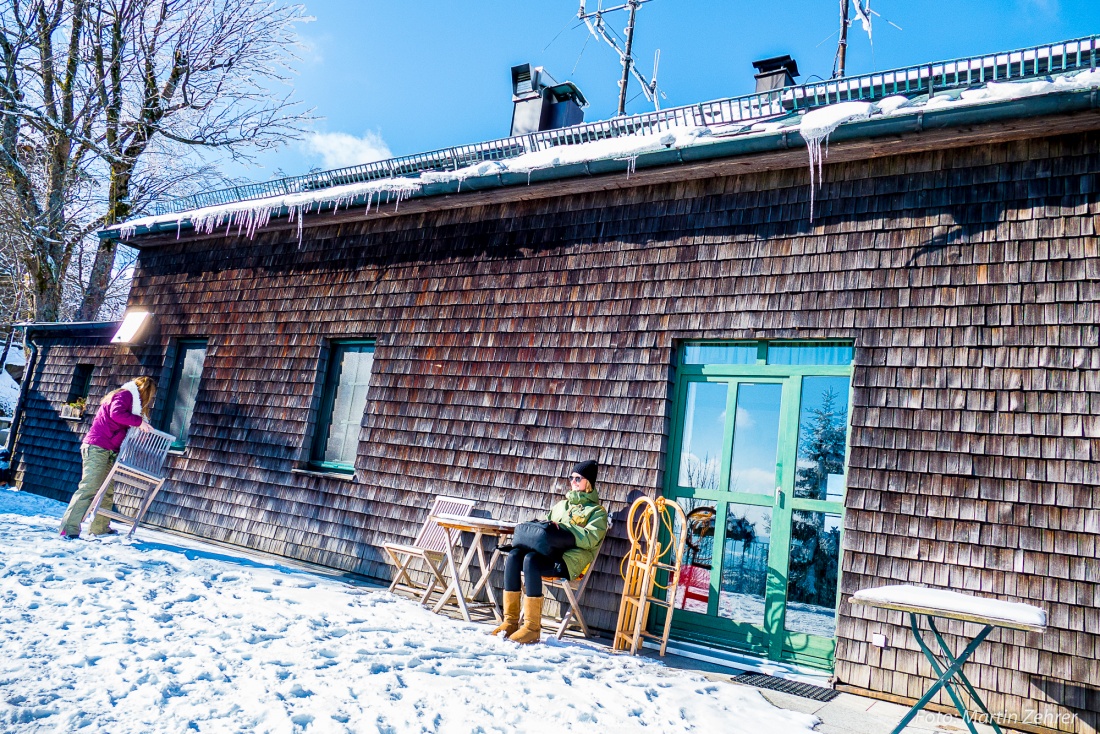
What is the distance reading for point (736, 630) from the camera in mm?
4301

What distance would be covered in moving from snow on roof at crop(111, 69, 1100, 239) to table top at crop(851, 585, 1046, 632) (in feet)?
8.45

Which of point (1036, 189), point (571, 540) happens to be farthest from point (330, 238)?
point (1036, 189)

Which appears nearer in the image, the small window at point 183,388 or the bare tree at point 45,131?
the small window at point 183,388

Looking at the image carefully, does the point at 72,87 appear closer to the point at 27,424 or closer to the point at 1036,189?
the point at 27,424

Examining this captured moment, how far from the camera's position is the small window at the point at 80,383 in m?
8.83

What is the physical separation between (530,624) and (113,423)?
3.90 meters

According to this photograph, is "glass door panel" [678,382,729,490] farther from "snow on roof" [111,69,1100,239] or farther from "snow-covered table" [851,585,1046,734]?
"snow-covered table" [851,585,1046,734]

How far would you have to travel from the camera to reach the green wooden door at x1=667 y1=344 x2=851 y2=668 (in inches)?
163

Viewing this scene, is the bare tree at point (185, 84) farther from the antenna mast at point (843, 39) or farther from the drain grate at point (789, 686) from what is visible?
the drain grate at point (789, 686)

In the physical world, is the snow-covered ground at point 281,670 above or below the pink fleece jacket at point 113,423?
below

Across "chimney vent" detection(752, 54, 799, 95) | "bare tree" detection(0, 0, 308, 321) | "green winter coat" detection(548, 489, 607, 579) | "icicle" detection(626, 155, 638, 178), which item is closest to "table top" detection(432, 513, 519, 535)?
"green winter coat" detection(548, 489, 607, 579)

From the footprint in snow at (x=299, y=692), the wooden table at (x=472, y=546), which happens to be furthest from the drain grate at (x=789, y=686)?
the footprint in snow at (x=299, y=692)

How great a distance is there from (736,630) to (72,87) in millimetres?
14600

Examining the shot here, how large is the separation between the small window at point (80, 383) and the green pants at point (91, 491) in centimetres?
377
